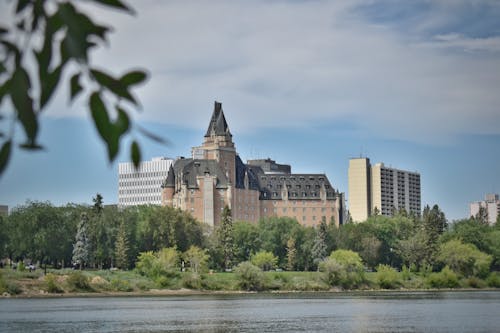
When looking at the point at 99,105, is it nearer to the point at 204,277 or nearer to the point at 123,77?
the point at 123,77

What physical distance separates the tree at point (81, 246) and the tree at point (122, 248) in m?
4.13

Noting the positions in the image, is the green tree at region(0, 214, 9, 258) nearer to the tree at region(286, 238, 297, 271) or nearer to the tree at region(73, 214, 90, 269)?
the tree at region(73, 214, 90, 269)

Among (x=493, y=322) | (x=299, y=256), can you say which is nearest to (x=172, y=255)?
(x=299, y=256)

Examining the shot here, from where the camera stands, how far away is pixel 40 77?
3344 mm

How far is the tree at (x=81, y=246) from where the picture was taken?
133m

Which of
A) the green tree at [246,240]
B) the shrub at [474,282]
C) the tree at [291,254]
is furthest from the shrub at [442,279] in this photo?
the green tree at [246,240]

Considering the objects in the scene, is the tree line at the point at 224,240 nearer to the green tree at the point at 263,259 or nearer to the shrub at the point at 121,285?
the green tree at the point at 263,259

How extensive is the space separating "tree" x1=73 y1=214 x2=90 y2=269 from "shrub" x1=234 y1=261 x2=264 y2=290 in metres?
21.2

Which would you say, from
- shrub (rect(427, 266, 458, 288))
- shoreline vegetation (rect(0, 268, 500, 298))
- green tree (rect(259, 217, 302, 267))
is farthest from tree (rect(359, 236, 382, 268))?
shrub (rect(427, 266, 458, 288))

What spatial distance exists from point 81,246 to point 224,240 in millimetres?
25942

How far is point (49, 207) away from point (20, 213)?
4051 mm

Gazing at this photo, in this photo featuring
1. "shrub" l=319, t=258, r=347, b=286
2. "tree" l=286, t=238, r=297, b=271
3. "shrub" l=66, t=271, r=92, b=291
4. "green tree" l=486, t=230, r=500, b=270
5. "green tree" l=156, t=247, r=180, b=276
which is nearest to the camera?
"shrub" l=66, t=271, r=92, b=291

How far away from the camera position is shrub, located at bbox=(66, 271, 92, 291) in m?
116

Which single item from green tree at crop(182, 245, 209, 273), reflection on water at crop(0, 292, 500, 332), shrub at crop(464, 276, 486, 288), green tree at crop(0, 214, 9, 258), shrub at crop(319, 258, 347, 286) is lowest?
reflection on water at crop(0, 292, 500, 332)
